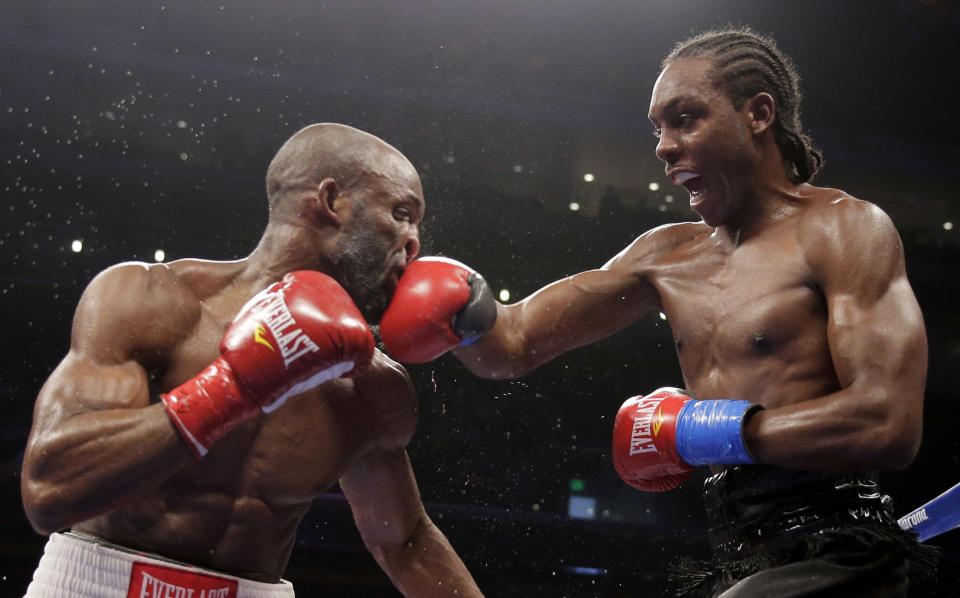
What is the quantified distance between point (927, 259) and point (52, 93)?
22.1 ft

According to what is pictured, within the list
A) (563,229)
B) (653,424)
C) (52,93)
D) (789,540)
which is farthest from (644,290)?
(52,93)

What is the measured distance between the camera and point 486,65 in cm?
635

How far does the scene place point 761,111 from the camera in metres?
2.24

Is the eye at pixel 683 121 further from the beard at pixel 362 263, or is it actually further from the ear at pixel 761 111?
the beard at pixel 362 263

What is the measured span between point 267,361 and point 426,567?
85 centimetres

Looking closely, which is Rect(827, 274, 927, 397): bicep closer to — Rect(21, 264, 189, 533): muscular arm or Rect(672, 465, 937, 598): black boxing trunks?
Rect(672, 465, 937, 598): black boxing trunks

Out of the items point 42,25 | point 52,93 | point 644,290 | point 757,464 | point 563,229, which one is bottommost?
point 757,464

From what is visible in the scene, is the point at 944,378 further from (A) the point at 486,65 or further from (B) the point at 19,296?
(B) the point at 19,296

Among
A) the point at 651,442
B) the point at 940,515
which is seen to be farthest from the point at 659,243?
the point at 940,515

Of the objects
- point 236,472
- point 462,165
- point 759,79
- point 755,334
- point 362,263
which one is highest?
point 462,165

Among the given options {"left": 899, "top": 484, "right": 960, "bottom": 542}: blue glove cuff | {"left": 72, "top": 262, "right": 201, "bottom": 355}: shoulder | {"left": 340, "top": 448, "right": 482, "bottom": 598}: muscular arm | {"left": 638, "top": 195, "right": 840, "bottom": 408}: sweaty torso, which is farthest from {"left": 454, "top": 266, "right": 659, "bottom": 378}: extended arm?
{"left": 899, "top": 484, "right": 960, "bottom": 542}: blue glove cuff

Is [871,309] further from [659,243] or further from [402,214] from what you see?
[402,214]

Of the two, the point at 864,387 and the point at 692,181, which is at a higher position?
the point at 692,181

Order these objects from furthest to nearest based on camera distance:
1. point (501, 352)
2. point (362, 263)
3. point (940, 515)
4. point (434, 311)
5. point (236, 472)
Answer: point (940, 515) < point (501, 352) < point (362, 263) < point (434, 311) < point (236, 472)
